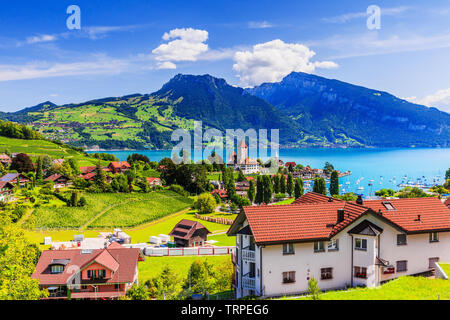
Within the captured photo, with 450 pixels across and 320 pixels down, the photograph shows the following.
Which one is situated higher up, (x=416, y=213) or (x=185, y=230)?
(x=416, y=213)

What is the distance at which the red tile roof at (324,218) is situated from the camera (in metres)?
18.7

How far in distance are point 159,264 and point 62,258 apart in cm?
1060

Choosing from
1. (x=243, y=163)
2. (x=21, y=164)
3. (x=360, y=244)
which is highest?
(x=21, y=164)

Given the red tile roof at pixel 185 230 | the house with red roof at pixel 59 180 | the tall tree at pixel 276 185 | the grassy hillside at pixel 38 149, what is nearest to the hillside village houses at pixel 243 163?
the tall tree at pixel 276 185

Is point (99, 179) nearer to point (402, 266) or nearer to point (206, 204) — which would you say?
point (206, 204)

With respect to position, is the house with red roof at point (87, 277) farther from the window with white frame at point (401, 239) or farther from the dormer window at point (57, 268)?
the window with white frame at point (401, 239)

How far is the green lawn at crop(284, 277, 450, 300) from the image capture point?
15.5 meters

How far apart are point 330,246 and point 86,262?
17.0m

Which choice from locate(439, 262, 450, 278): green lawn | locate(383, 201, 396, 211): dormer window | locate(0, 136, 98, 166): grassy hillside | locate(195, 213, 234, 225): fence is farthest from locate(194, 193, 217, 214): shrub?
locate(439, 262, 450, 278): green lawn

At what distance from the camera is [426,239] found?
2092 centimetres

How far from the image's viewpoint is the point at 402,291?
16.9 m

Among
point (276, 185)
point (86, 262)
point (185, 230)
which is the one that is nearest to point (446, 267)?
point (86, 262)

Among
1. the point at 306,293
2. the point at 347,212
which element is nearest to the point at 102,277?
the point at 306,293
